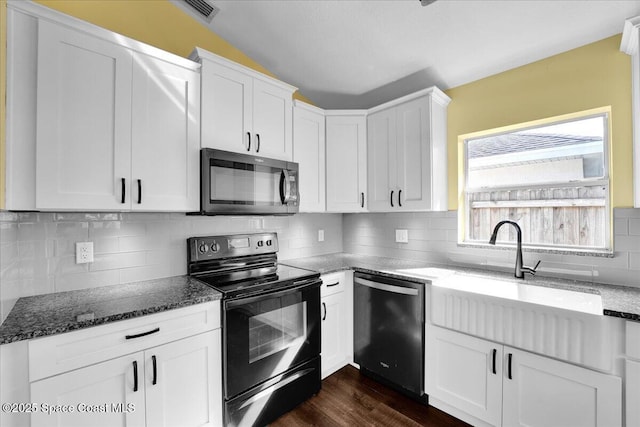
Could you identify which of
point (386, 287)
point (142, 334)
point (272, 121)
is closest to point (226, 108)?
point (272, 121)

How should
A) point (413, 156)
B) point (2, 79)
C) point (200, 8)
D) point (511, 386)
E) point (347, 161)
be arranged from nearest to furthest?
point (2, 79) → point (511, 386) → point (200, 8) → point (413, 156) → point (347, 161)

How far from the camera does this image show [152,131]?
69.1 inches

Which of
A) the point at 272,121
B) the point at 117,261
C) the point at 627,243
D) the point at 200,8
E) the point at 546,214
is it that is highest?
the point at 200,8

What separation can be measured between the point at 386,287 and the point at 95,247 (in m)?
2.01

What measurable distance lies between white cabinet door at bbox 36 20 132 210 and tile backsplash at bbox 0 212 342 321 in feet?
1.05

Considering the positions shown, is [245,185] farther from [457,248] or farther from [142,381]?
[457,248]

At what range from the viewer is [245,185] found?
2092 millimetres

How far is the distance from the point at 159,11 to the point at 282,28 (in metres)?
0.90

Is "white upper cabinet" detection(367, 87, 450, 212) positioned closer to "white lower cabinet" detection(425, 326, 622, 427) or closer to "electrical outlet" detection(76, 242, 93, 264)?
"white lower cabinet" detection(425, 326, 622, 427)

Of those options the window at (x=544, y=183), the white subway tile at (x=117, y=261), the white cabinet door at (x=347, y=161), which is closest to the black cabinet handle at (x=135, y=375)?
the white subway tile at (x=117, y=261)

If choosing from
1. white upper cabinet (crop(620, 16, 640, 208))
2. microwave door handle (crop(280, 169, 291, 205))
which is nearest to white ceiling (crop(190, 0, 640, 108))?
white upper cabinet (crop(620, 16, 640, 208))

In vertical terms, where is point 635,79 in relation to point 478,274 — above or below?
above

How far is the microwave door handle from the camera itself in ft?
7.50

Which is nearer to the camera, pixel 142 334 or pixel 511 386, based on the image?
pixel 142 334
